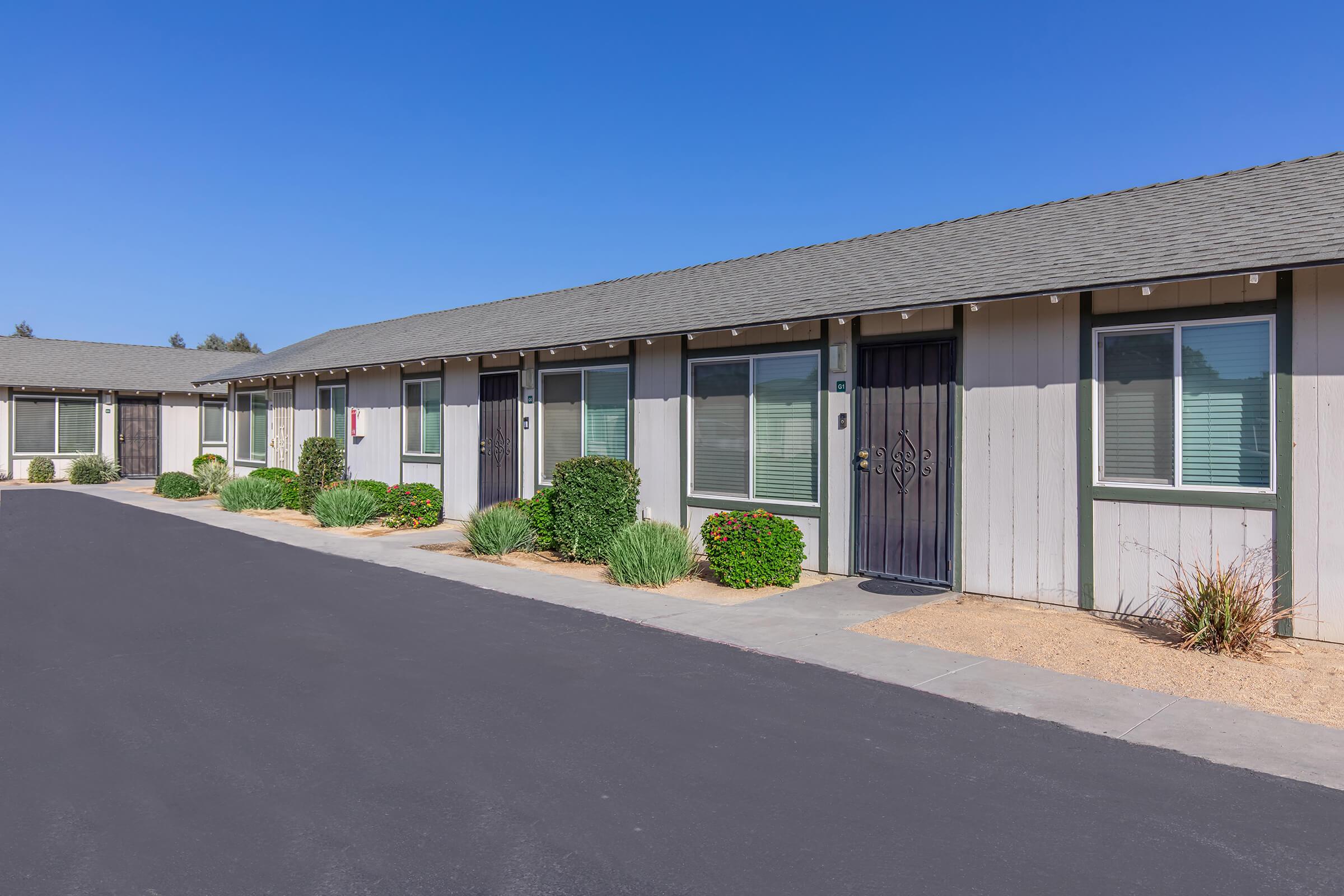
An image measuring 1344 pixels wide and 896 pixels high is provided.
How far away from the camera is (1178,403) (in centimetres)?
732

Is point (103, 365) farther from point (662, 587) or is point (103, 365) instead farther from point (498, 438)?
point (662, 587)

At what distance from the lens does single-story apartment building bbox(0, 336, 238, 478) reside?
2472 centimetres

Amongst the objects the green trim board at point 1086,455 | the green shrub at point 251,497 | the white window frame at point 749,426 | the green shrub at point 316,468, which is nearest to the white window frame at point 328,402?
the green shrub at point 316,468

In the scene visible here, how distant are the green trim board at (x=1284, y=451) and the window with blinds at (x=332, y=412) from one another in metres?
16.0

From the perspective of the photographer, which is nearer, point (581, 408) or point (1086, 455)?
point (1086, 455)

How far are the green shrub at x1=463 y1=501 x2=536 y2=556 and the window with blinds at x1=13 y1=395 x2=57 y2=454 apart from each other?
67.6 ft

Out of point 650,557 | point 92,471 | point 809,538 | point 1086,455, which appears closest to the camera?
point 1086,455

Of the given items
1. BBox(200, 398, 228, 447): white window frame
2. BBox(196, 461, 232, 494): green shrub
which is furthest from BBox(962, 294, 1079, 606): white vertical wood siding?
BBox(200, 398, 228, 447): white window frame

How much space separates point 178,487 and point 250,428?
90.8 inches

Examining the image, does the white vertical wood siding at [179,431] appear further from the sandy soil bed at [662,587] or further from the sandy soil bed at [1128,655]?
the sandy soil bed at [1128,655]

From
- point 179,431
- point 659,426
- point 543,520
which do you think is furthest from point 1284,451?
point 179,431

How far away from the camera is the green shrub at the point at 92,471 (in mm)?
24328

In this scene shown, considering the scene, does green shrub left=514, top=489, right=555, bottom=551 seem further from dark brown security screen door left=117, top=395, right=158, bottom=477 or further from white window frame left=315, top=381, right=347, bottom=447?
dark brown security screen door left=117, top=395, right=158, bottom=477

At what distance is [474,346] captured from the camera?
14.4m
